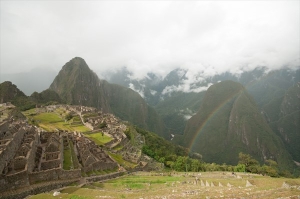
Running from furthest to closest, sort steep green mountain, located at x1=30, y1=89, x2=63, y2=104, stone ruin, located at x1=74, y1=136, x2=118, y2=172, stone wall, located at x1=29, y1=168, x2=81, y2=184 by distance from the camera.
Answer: steep green mountain, located at x1=30, y1=89, x2=63, y2=104 < stone ruin, located at x1=74, y1=136, x2=118, y2=172 < stone wall, located at x1=29, y1=168, x2=81, y2=184

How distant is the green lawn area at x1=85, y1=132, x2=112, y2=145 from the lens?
157ft

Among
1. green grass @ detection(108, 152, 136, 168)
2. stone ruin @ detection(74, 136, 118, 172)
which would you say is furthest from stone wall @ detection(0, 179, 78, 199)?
green grass @ detection(108, 152, 136, 168)

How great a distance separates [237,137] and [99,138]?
143516 millimetres

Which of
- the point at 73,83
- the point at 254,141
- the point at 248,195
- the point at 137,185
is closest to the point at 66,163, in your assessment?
the point at 137,185

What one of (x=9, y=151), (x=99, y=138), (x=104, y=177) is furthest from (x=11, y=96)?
(x=104, y=177)

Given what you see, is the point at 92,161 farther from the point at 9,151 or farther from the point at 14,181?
the point at 14,181

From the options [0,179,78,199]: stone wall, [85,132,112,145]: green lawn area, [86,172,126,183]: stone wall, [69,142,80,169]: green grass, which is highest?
[85,132,112,145]: green lawn area

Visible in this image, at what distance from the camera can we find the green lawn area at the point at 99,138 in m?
47.9

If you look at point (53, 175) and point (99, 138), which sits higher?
point (99, 138)

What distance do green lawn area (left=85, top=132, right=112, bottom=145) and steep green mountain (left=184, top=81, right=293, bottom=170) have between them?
317ft

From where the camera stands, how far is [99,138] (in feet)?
169

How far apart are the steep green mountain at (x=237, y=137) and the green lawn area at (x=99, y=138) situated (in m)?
96.5

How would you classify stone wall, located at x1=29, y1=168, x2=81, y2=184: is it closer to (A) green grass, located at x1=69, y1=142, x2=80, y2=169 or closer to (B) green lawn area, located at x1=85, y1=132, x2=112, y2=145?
(A) green grass, located at x1=69, y1=142, x2=80, y2=169

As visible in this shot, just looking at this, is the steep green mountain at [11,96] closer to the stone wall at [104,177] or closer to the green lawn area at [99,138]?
the green lawn area at [99,138]
